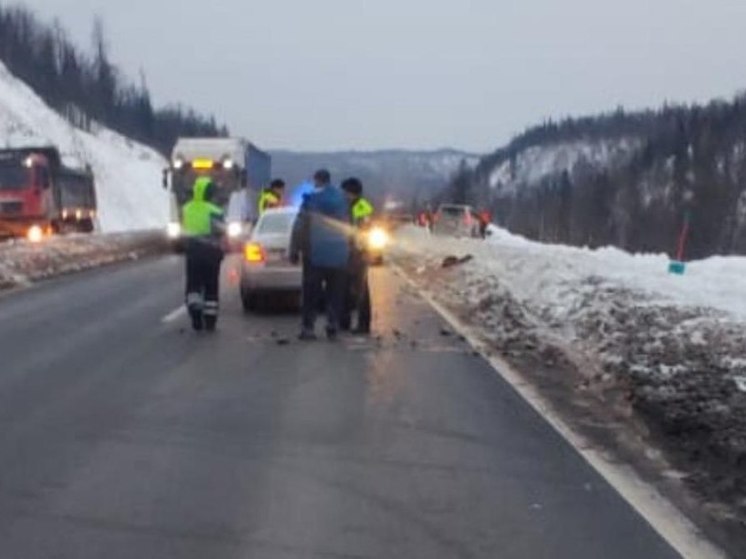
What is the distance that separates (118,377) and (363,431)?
3.66 m

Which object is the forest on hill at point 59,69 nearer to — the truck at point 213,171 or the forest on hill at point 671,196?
the forest on hill at point 671,196

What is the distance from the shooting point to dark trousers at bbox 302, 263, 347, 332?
17250mm

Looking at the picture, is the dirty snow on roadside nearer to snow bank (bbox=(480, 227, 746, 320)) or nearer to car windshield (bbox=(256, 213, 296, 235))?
snow bank (bbox=(480, 227, 746, 320))

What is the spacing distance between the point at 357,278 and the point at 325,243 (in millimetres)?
833

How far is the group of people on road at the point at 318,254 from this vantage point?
690 inches

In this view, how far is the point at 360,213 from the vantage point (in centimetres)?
1933

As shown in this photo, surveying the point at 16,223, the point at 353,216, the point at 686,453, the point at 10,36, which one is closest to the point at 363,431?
the point at 686,453

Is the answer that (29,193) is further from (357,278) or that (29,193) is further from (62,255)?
(357,278)

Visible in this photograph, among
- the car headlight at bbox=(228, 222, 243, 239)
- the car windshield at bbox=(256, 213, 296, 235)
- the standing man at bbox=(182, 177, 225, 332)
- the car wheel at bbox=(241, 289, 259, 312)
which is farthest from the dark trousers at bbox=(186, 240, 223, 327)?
the car headlight at bbox=(228, 222, 243, 239)

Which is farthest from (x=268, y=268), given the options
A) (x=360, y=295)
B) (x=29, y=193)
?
(x=29, y=193)

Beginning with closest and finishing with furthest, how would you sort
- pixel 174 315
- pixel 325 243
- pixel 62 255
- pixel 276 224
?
pixel 325 243, pixel 174 315, pixel 276 224, pixel 62 255

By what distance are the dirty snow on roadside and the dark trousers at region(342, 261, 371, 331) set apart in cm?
144

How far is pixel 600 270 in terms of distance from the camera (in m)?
24.7

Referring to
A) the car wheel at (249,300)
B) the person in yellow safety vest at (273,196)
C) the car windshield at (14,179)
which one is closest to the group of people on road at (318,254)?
the car wheel at (249,300)
